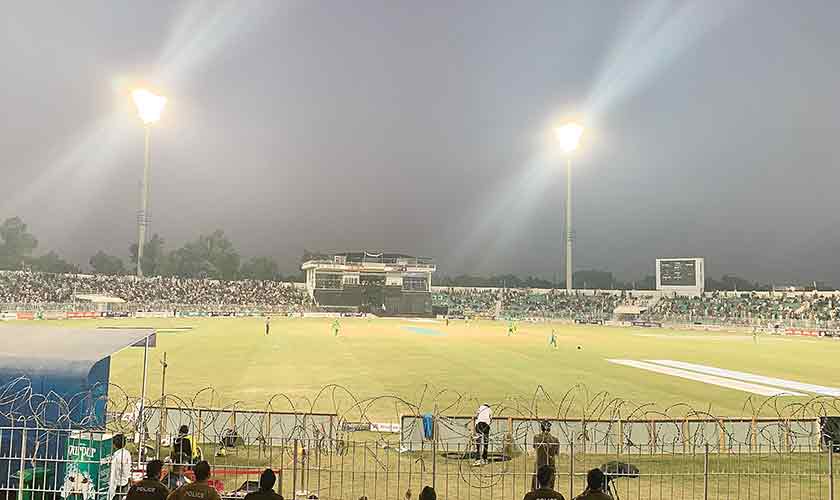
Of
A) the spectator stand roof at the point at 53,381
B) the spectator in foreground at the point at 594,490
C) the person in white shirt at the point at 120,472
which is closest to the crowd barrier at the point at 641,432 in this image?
the person in white shirt at the point at 120,472

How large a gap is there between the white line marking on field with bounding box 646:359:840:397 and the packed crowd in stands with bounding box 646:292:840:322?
60.0m

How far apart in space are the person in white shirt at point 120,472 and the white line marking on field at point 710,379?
891 inches

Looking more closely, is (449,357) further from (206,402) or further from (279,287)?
(279,287)

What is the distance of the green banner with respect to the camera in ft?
36.0

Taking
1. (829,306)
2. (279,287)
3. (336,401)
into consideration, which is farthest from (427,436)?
(279,287)

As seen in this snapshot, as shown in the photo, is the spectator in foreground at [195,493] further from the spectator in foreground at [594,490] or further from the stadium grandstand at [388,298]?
the stadium grandstand at [388,298]

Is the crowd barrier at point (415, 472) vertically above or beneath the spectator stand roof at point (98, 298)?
beneath

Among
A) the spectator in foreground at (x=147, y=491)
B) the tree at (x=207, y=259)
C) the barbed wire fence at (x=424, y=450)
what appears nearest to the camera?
the spectator in foreground at (x=147, y=491)

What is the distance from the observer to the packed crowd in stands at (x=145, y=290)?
8794 cm

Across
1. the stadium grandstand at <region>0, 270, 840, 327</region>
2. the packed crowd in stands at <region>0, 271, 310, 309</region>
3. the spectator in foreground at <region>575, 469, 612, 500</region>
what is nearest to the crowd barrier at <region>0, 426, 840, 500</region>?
the spectator in foreground at <region>575, 469, 612, 500</region>

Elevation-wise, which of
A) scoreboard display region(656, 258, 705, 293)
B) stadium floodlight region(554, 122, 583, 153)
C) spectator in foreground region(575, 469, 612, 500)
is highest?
stadium floodlight region(554, 122, 583, 153)

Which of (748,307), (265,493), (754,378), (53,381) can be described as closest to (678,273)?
(748,307)

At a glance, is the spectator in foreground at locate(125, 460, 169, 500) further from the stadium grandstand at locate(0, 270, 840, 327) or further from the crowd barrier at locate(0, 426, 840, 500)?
the stadium grandstand at locate(0, 270, 840, 327)

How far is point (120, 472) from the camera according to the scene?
11523 millimetres
